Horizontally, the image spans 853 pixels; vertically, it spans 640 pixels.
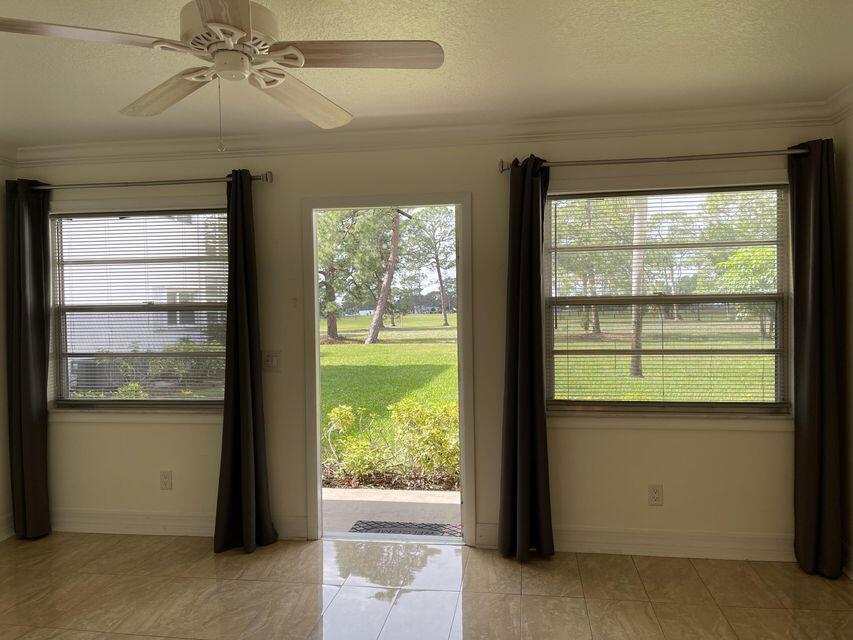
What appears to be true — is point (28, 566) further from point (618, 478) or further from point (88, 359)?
point (618, 478)

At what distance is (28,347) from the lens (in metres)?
3.65

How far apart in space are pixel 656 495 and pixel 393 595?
1.56 m

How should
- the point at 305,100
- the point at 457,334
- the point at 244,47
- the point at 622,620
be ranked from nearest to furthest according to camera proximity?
the point at 244,47
the point at 305,100
the point at 622,620
the point at 457,334

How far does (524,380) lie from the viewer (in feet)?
10.7

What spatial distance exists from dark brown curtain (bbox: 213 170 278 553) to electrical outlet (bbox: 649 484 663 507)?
222 centimetres

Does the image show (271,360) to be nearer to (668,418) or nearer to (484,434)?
(484,434)

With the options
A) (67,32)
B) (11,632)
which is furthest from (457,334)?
(11,632)

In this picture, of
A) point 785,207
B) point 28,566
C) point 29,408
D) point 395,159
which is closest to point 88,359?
point 29,408

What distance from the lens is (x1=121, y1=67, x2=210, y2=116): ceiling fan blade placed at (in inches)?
74.4

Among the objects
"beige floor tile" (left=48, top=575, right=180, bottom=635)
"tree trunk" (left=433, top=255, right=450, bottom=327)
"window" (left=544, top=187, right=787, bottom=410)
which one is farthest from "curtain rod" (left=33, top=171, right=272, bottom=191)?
"beige floor tile" (left=48, top=575, right=180, bottom=635)

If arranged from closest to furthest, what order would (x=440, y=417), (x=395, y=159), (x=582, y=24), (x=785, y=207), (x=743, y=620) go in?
(x=582, y=24) → (x=743, y=620) → (x=785, y=207) → (x=395, y=159) → (x=440, y=417)

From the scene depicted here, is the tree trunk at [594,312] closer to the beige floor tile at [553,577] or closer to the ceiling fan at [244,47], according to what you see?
the beige floor tile at [553,577]

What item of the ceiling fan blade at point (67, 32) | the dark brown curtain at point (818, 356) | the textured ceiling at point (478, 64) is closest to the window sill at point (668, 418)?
the dark brown curtain at point (818, 356)

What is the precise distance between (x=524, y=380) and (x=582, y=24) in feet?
5.77
